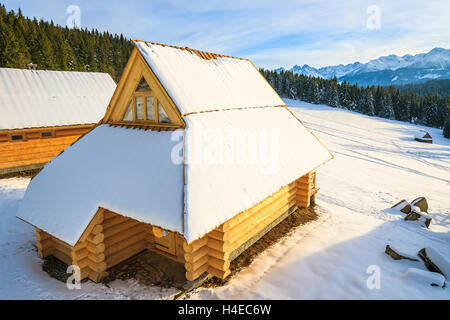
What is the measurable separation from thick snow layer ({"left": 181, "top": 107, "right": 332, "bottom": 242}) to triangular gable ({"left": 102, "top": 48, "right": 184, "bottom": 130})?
0.70m

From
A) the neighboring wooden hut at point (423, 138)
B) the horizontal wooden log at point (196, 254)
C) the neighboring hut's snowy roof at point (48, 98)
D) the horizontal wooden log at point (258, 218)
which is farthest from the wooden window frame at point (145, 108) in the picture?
the neighboring wooden hut at point (423, 138)

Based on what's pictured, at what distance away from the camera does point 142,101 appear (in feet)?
25.6

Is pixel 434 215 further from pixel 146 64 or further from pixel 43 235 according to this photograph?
pixel 43 235

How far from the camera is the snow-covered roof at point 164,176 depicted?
5.81 m

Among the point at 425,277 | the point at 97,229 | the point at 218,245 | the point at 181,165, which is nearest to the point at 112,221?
the point at 97,229

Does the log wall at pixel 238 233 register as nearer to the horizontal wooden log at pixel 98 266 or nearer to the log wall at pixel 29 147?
the horizontal wooden log at pixel 98 266

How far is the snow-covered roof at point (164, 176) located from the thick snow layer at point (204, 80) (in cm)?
52

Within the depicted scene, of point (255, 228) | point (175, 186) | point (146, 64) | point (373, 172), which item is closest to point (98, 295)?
point (175, 186)

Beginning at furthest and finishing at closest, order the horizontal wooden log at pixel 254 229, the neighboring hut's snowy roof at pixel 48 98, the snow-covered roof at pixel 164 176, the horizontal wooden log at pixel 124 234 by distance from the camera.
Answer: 1. the neighboring hut's snowy roof at pixel 48 98
2. the horizontal wooden log at pixel 254 229
3. the horizontal wooden log at pixel 124 234
4. the snow-covered roof at pixel 164 176

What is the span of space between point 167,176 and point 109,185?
65.3 inches

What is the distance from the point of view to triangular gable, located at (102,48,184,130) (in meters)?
7.29

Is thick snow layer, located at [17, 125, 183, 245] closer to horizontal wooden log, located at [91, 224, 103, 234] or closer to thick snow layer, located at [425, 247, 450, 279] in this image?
horizontal wooden log, located at [91, 224, 103, 234]

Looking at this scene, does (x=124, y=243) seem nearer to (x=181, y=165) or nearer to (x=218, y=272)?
(x=218, y=272)

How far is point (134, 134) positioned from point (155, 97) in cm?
128
